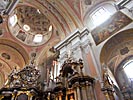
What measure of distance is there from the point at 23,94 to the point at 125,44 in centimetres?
680

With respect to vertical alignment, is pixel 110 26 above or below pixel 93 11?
below

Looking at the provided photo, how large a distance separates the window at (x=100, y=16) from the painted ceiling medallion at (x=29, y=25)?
171 inches

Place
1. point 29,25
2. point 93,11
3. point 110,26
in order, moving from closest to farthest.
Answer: point 110,26
point 93,11
point 29,25

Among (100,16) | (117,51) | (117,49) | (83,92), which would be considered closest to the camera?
(83,92)

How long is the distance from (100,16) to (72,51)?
11.0 feet

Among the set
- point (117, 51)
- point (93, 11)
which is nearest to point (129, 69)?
point (117, 51)

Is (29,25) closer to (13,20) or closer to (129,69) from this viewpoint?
(13,20)

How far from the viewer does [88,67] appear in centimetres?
888

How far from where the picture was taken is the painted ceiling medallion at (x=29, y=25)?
14930 mm

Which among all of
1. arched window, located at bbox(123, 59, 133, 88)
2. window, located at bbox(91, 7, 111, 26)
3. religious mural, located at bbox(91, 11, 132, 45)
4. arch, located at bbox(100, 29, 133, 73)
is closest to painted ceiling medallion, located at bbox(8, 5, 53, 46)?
window, located at bbox(91, 7, 111, 26)

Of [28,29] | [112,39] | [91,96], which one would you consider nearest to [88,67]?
[91,96]

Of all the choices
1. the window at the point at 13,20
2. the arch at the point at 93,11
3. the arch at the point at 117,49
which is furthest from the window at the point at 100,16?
the window at the point at 13,20

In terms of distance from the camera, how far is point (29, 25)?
52.2 feet

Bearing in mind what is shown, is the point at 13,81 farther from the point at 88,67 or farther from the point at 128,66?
the point at 128,66
